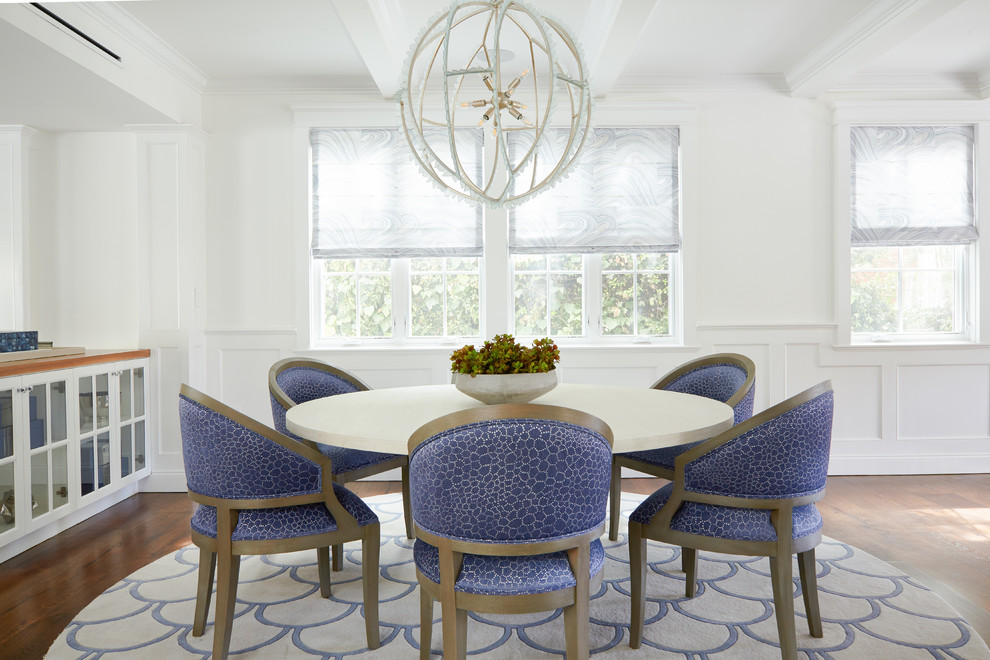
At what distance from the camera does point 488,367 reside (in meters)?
2.17

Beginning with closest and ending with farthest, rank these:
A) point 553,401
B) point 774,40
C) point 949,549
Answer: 1. point 553,401
2. point 949,549
3. point 774,40

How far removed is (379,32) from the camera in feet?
10.3

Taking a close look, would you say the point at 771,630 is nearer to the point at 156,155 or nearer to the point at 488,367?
the point at 488,367

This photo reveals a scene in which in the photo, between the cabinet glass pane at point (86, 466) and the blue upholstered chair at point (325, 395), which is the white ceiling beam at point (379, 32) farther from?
the cabinet glass pane at point (86, 466)

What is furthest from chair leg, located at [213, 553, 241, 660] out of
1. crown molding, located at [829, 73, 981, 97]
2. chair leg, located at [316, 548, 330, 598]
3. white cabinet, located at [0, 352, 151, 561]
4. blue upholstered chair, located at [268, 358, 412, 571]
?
crown molding, located at [829, 73, 981, 97]

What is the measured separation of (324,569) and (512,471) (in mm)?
1295

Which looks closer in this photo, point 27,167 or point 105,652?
point 105,652

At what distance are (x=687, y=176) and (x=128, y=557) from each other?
3741 millimetres

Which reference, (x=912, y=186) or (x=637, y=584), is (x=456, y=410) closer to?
(x=637, y=584)

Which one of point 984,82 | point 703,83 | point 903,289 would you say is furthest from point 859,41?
point 903,289

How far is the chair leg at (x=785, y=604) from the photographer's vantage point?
71.6 inches

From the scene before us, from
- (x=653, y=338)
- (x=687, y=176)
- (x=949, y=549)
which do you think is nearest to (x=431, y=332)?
(x=653, y=338)

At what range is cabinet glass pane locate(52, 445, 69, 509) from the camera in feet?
10.2

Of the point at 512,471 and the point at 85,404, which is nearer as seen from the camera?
the point at 512,471
